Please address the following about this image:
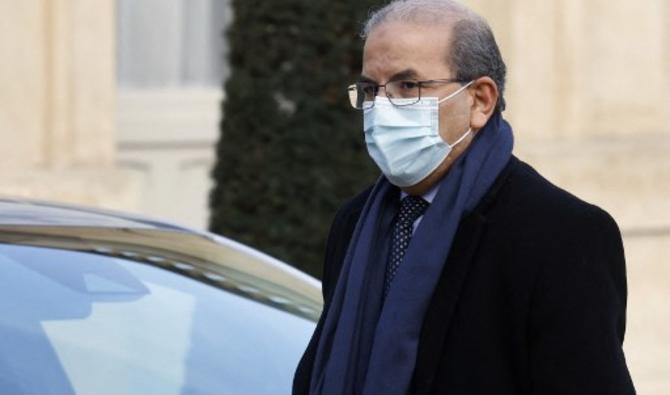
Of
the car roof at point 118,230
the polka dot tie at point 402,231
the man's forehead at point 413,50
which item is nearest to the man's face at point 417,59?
the man's forehead at point 413,50

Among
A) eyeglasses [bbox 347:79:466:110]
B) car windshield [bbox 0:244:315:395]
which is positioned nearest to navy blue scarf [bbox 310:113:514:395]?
eyeglasses [bbox 347:79:466:110]

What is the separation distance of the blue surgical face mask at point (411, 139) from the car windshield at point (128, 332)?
34.8 inches

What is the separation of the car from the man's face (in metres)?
0.99

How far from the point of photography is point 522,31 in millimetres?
9570

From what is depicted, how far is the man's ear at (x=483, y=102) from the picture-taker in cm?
280

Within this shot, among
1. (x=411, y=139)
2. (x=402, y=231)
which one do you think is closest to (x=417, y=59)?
(x=411, y=139)

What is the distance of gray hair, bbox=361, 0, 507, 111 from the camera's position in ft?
9.12

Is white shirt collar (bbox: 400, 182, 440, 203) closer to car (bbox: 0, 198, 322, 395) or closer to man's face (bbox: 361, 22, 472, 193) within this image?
man's face (bbox: 361, 22, 472, 193)

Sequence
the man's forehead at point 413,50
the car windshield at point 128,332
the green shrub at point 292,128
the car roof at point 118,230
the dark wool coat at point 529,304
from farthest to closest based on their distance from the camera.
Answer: the green shrub at point 292,128, the car roof at point 118,230, the car windshield at point 128,332, the man's forehead at point 413,50, the dark wool coat at point 529,304

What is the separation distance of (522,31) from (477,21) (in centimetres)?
684

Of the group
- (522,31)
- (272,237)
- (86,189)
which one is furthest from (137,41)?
(272,237)

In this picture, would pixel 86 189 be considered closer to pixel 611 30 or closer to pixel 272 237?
pixel 272 237

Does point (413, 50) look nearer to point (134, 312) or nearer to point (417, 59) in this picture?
point (417, 59)

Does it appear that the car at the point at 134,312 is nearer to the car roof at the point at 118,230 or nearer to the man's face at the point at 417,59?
the car roof at the point at 118,230
